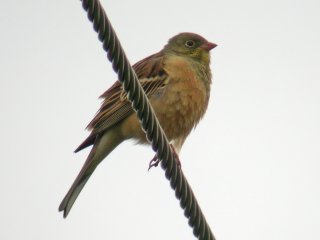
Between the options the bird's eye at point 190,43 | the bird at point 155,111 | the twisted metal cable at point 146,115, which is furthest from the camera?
the bird's eye at point 190,43

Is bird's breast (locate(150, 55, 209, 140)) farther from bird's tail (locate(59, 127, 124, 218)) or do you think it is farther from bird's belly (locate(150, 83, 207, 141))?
bird's tail (locate(59, 127, 124, 218))

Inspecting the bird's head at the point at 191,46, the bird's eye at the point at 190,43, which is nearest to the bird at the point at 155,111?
the bird's head at the point at 191,46

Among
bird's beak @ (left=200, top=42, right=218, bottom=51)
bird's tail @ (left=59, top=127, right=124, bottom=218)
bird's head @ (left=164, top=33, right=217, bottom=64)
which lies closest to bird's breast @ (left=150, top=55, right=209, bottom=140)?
bird's tail @ (left=59, top=127, right=124, bottom=218)

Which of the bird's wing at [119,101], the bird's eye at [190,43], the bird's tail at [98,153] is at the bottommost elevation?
the bird's tail at [98,153]

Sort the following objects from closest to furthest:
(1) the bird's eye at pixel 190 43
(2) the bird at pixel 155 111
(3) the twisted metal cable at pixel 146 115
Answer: (3) the twisted metal cable at pixel 146 115, (2) the bird at pixel 155 111, (1) the bird's eye at pixel 190 43

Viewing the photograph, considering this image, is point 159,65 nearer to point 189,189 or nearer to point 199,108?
point 199,108

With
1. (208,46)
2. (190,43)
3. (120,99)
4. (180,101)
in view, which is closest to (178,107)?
(180,101)

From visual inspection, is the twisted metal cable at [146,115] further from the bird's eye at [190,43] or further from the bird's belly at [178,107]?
the bird's eye at [190,43]

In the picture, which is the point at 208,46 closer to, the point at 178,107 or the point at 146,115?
the point at 178,107
